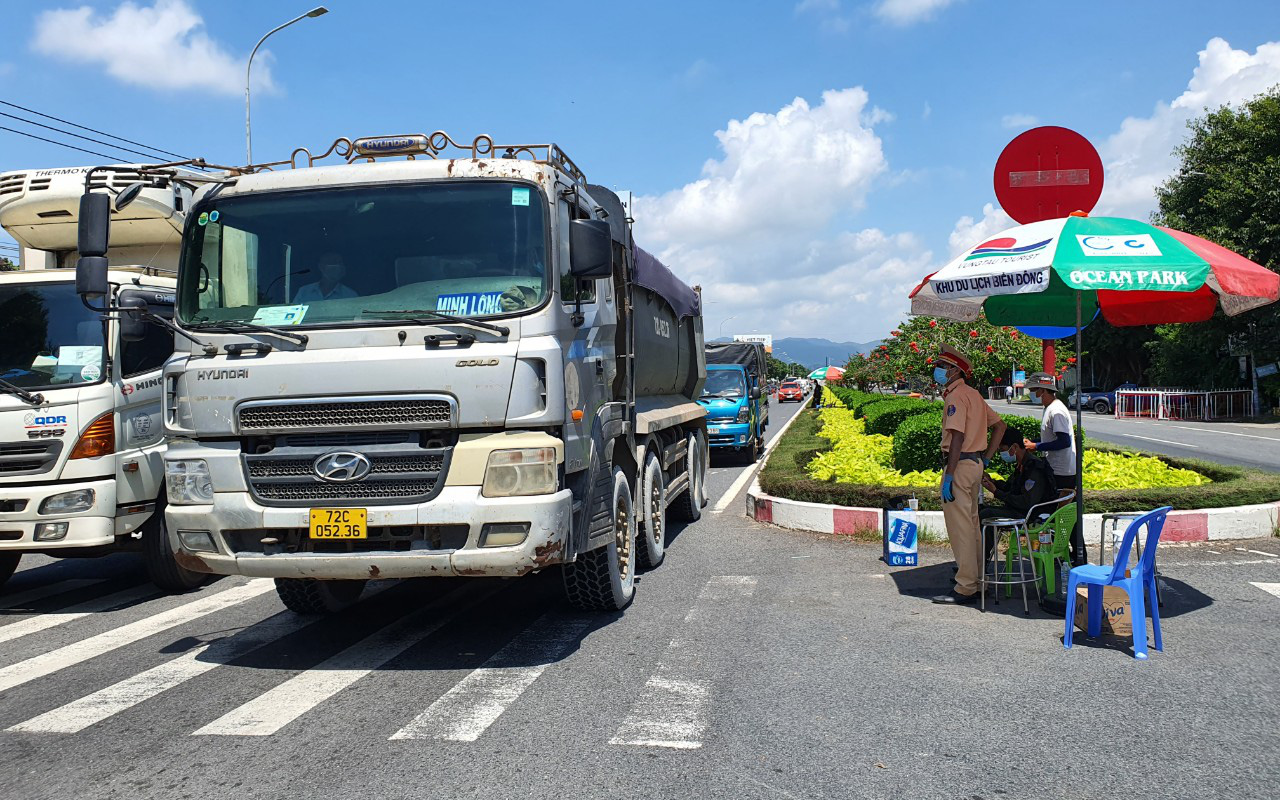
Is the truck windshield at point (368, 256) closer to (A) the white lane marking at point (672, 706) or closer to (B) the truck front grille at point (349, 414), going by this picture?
(B) the truck front grille at point (349, 414)

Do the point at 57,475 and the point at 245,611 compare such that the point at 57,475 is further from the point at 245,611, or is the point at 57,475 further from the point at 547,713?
the point at 547,713

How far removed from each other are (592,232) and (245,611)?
403cm

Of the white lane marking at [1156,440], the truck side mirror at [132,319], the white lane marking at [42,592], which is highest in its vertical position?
the truck side mirror at [132,319]

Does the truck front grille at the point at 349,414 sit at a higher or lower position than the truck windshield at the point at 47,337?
lower

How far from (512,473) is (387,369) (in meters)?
0.88

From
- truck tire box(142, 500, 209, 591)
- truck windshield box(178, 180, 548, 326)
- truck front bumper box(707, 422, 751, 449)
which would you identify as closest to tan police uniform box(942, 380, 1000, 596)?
truck windshield box(178, 180, 548, 326)

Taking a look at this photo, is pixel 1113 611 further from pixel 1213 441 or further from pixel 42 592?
pixel 1213 441

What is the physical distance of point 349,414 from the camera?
5.41 metres

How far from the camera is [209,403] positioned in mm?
5551

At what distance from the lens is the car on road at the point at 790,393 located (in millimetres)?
77713

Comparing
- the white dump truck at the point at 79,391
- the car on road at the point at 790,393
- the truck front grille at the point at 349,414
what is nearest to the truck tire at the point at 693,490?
the white dump truck at the point at 79,391

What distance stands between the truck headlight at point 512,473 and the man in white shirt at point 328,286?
4.42 ft

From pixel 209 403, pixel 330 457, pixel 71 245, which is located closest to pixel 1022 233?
pixel 330 457

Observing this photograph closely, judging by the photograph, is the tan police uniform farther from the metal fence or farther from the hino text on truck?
the metal fence
